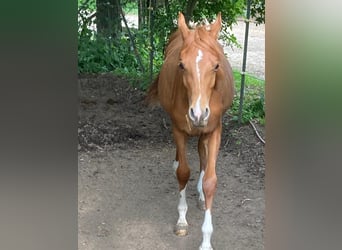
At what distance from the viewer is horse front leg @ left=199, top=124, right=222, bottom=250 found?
3.70 metres

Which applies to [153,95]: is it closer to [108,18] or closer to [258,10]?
[258,10]

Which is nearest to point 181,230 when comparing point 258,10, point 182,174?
point 182,174

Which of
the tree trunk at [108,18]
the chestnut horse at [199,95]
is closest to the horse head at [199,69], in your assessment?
the chestnut horse at [199,95]

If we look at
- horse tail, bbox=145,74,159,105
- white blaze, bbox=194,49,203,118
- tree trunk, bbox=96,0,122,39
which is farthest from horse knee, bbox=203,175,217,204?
tree trunk, bbox=96,0,122,39

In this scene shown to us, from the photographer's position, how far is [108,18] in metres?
7.34

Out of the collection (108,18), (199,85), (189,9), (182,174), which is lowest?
(182,174)

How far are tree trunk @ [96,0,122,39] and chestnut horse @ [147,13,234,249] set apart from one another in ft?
9.40

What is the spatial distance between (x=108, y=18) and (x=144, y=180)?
295 cm

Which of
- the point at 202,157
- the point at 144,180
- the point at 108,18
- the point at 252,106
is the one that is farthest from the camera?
the point at 108,18

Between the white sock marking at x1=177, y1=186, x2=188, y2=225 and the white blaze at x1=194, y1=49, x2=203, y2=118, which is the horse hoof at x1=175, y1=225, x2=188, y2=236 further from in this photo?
the white blaze at x1=194, y1=49, x2=203, y2=118

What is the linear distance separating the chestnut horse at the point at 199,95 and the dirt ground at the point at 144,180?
253 millimetres
